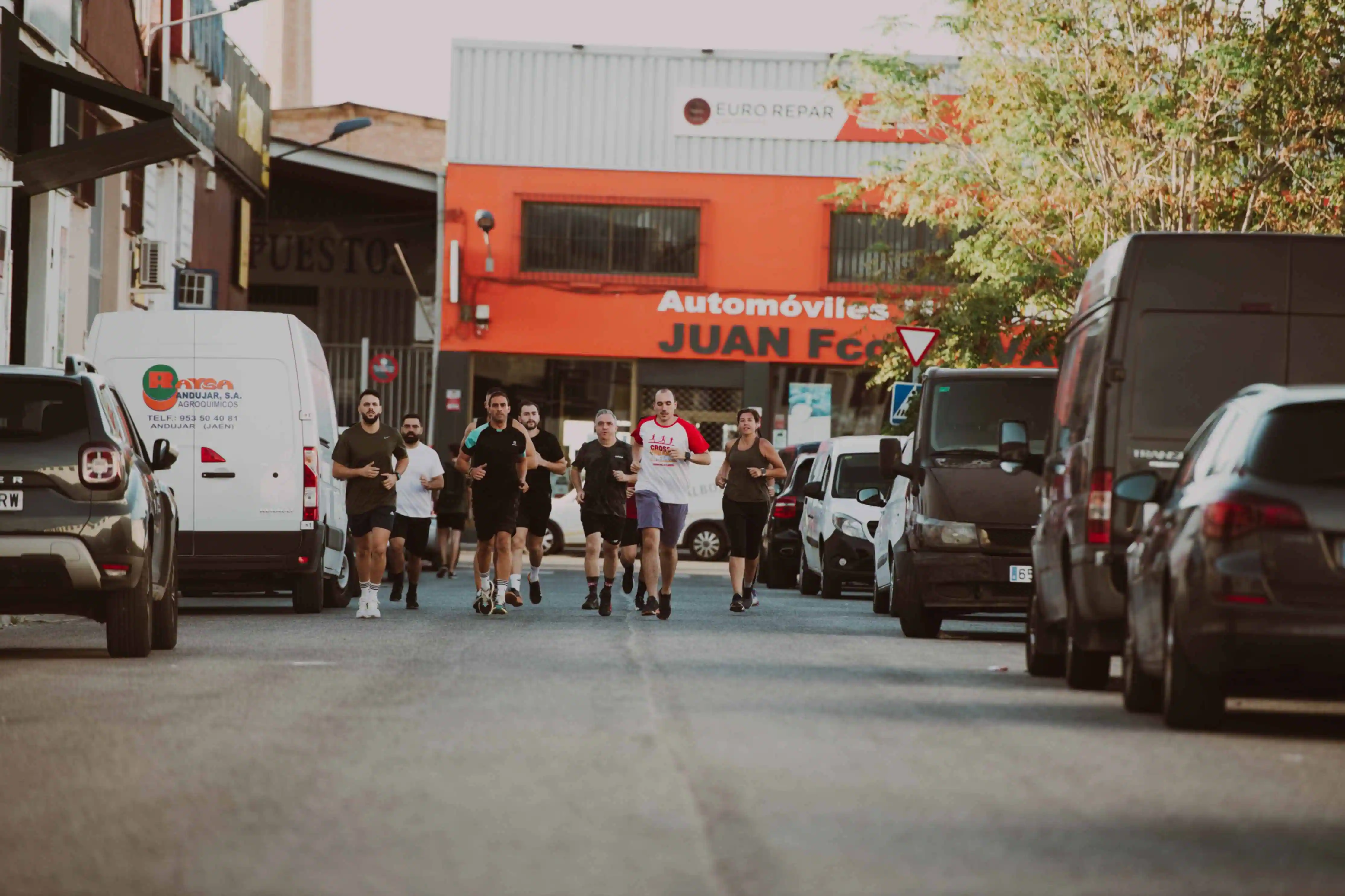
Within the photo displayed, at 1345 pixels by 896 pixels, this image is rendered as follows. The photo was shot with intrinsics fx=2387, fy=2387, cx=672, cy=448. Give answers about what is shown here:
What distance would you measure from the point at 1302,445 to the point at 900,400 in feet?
63.4

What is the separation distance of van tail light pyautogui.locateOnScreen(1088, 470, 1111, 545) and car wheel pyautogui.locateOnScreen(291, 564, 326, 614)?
939 cm

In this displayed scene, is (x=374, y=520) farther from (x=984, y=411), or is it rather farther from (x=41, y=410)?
(x=41, y=410)

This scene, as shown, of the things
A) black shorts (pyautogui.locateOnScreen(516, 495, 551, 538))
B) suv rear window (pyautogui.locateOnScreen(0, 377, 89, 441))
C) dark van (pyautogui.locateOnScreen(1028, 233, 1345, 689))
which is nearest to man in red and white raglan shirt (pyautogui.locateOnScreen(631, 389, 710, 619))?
black shorts (pyautogui.locateOnScreen(516, 495, 551, 538))

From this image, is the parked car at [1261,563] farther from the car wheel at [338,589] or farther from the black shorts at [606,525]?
the car wheel at [338,589]

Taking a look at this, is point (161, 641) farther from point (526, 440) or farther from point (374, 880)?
point (374, 880)

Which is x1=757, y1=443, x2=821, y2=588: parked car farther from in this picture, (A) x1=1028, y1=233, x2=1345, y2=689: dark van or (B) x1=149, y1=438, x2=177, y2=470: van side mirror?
(A) x1=1028, y1=233, x2=1345, y2=689: dark van

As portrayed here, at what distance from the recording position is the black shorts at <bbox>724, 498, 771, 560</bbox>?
20719 millimetres

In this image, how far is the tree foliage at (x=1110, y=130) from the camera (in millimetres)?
24703

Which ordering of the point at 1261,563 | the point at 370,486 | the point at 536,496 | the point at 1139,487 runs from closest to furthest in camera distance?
the point at 1261,563 → the point at 1139,487 → the point at 370,486 → the point at 536,496

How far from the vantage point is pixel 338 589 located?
21234 mm

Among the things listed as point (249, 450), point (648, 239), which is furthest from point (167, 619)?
point (648, 239)

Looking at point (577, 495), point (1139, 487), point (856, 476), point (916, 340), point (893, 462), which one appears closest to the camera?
point (1139, 487)

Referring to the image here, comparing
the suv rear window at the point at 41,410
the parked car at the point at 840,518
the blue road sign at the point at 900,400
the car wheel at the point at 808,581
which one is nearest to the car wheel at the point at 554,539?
the blue road sign at the point at 900,400

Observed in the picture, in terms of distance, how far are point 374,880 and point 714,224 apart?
3826cm
